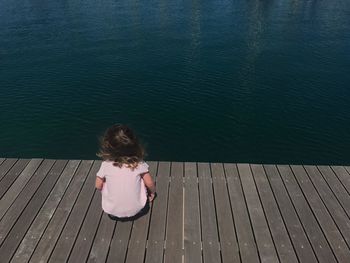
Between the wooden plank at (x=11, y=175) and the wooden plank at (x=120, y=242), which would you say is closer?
the wooden plank at (x=120, y=242)

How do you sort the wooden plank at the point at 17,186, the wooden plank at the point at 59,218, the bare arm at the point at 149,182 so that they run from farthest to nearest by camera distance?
the wooden plank at the point at 17,186 < the bare arm at the point at 149,182 < the wooden plank at the point at 59,218

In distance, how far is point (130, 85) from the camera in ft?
86.1

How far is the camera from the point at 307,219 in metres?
8.02

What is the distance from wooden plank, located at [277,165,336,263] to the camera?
7.16 metres

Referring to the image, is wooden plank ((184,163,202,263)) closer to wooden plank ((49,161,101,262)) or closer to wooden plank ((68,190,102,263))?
wooden plank ((68,190,102,263))

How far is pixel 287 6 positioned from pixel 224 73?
96.5ft

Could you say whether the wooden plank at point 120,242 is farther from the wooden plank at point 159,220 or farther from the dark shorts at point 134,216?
the wooden plank at point 159,220

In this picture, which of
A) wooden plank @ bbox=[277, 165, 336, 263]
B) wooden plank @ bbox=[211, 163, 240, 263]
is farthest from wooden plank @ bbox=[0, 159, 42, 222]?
wooden plank @ bbox=[277, 165, 336, 263]

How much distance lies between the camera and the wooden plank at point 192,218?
7.12 m

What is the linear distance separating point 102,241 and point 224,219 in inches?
106

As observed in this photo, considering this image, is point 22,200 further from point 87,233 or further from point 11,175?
point 87,233

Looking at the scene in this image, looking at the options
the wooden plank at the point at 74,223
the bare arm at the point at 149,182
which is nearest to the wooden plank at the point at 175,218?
the bare arm at the point at 149,182

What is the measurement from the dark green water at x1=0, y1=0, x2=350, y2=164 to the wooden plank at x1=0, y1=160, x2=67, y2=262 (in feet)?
31.5

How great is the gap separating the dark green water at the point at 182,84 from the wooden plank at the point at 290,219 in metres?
9.53
